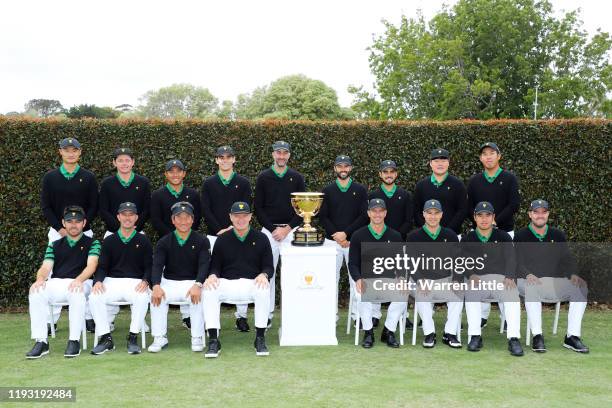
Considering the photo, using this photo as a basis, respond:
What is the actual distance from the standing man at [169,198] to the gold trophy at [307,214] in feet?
4.18

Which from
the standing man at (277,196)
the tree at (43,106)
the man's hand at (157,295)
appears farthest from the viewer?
the tree at (43,106)

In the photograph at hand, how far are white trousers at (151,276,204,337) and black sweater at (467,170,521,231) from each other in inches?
136

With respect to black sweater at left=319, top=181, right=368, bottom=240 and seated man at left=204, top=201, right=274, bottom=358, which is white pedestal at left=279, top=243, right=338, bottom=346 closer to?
seated man at left=204, top=201, right=274, bottom=358

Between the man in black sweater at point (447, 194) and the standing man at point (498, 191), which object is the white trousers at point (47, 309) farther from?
the standing man at point (498, 191)

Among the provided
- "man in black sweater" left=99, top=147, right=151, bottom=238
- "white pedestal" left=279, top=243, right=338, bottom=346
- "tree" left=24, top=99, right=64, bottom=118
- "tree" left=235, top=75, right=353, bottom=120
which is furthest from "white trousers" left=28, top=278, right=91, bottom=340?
"tree" left=24, top=99, right=64, bottom=118

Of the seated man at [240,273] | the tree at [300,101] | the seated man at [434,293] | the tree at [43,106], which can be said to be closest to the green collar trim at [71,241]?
the seated man at [240,273]

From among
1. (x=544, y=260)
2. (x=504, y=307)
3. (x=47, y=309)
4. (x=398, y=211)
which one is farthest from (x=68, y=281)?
(x=544, y=260)

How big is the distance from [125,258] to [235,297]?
48.1 inches

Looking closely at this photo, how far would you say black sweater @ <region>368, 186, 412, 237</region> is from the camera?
300 inches

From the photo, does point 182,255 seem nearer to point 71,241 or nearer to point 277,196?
point 71,241

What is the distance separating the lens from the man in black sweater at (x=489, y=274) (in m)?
6.62

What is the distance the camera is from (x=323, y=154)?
899 cm

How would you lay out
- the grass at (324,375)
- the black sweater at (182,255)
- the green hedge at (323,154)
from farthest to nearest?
the green hedge at (323,154)
the black sweater at (182,255)
the grass at (324,375)

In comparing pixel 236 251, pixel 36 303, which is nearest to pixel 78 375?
pixel 36 303
